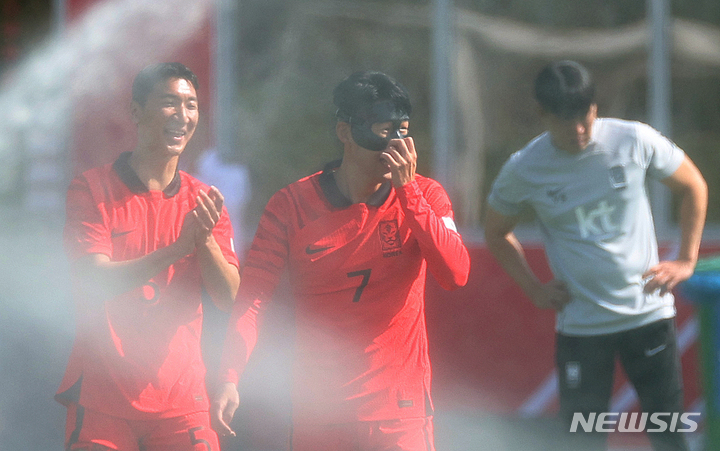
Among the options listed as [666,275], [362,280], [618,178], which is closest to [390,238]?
[362,280]

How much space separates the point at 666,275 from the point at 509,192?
671 mm

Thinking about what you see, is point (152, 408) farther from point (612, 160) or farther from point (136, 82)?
point (612, 160)

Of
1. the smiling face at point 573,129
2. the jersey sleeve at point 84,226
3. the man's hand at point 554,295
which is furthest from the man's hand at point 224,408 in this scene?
the smiling face at point 573,129

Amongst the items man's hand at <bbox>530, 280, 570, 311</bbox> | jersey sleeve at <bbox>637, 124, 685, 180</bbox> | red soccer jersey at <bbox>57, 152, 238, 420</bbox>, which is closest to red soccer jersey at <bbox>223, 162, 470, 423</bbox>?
red soccer jersey at <bbox>57, 152, 238, 420</bbox>

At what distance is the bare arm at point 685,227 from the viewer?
3279 mm

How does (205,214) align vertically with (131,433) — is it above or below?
Result: above

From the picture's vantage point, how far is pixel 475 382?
5.59 metres


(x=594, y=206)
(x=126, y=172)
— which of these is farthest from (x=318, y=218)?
(x=594, y=206)

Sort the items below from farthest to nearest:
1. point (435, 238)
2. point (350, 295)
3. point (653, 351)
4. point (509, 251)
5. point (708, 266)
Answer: point (509, 251), point (653, 351), point (708, 266), point (350, 295), point (435, 238)

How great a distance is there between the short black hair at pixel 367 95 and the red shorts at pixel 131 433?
41.9 inches

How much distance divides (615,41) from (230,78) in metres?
2.54

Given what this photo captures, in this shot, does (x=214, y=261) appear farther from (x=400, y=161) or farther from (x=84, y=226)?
(x=400, y=161)

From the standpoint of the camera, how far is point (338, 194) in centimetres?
Answer: 262

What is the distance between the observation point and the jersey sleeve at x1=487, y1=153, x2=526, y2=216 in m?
3.44
